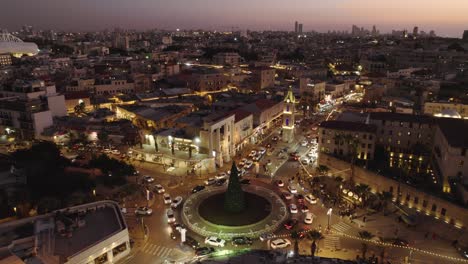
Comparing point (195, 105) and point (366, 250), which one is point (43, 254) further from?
point (195, 105)

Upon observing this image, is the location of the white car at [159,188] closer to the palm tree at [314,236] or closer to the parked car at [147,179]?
the parked car at [147,179]

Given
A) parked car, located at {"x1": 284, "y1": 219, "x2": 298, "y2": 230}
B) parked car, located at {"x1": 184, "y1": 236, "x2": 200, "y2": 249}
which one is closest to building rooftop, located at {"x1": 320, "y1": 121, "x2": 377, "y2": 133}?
parked car, located at {"x1": 284, "y1": 219, "x2": 298, "y2": 230}

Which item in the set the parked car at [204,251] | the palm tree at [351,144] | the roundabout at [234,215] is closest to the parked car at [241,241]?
the roundabout at [234,215]

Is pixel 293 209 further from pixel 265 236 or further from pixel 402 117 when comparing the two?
pixel 402 117

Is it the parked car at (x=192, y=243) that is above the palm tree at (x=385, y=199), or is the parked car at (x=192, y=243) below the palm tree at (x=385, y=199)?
below

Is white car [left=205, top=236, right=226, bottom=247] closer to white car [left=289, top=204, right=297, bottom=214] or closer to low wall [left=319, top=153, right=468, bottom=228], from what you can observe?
white car [left=289, top=204, right=297, bottom=214]

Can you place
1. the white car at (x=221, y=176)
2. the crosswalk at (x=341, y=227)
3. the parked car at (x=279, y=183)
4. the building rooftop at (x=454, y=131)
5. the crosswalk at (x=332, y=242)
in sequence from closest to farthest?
the crosswalk at (x=332, y=242)
the crosswalk at (x=341, y=227)
the building rooftop at (x=454, y=131)
the parked car at (x=279, y=183)
the white car at (x=221, y=176)

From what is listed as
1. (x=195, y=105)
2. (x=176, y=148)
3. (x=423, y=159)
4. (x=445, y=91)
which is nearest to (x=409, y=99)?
(x=445, y=91)
